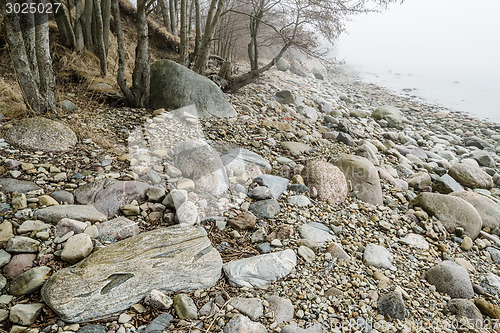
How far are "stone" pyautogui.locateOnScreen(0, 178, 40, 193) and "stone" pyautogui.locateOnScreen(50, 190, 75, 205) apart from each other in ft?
0.61

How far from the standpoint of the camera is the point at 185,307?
2.13m

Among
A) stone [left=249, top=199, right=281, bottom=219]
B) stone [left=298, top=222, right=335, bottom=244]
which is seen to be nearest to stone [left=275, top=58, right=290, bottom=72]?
stone [left=249, top=199, right=281, bottom=219]

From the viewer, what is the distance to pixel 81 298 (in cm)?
197

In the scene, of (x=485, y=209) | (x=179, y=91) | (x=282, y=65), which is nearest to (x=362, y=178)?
(x=485, y=209)

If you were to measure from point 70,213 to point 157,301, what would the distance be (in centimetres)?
116

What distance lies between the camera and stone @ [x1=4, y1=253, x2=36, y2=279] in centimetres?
210

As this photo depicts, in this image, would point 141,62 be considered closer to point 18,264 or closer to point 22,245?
point 22,245

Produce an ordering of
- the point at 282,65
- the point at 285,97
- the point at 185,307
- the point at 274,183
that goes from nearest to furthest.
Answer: the point at 185,307
the point at 274,183
the point at 285,97
the point at 282,65

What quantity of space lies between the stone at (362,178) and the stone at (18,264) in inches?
148

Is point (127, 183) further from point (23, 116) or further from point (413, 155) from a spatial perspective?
point (413, 155)

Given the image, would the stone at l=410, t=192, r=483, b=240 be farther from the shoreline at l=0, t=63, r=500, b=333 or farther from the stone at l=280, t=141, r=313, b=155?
the stone at l=280, t=141, r=313, b=155

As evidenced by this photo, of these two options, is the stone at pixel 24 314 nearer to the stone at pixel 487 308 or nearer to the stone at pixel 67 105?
the stone at pixel 67 105

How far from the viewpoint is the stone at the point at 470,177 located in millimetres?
5820

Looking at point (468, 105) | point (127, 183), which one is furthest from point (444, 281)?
point (468, 105)
